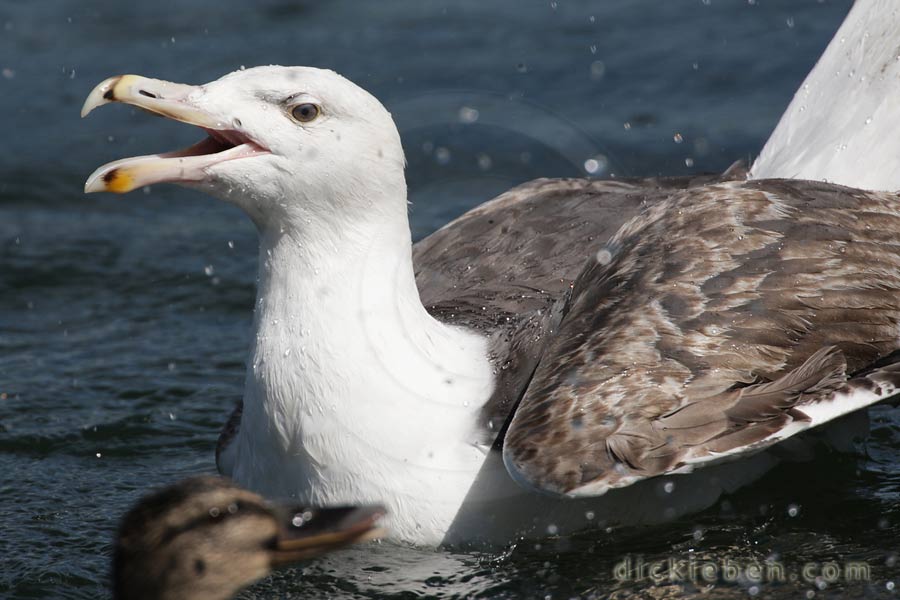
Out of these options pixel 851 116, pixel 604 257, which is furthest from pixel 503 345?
pixel 851 116

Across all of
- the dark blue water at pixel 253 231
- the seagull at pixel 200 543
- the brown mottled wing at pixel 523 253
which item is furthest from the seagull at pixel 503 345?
the seagull at pixel 200 543

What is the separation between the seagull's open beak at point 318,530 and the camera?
4367 millimetres

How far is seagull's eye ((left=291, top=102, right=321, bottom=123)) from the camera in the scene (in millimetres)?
5164

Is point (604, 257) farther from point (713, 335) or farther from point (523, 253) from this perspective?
point (523, 253)

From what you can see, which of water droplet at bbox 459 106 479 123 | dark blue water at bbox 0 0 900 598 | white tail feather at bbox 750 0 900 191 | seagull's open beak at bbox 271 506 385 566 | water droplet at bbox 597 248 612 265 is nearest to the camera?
seagull's open beak at bbox 271 506 385 566

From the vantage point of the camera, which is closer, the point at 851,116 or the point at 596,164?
the point at 851,116

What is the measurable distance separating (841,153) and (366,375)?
2.39 meters

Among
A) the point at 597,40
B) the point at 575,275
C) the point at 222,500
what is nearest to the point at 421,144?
the point at 597,40

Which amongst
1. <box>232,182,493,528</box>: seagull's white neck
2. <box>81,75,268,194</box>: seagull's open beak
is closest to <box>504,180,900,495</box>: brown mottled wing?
<box>232,182,493,528</box>: seagull's white neck

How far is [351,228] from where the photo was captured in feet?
17.3

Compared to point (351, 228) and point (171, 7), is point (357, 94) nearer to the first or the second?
point (351, 228)

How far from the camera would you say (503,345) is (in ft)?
18.5

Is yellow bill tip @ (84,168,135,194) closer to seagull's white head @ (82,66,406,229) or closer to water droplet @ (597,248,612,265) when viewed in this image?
seagull's white head @ (82,66,406,229)

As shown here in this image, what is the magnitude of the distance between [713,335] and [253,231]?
15.0ft
